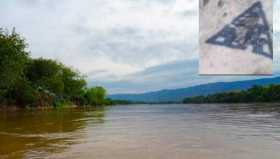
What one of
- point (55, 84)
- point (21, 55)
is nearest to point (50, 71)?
point (55, 84)

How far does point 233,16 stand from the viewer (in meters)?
3.05

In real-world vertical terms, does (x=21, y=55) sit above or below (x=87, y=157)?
above

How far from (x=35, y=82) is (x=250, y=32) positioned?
66665mm

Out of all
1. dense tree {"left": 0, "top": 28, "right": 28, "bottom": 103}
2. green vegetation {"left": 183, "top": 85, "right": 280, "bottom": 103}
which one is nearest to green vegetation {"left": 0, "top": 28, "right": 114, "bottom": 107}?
dense tree {"left": 0, "top": 28, "right": 28, "bottom": 103}

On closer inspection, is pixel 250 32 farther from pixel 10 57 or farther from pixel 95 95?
pixel 95 95

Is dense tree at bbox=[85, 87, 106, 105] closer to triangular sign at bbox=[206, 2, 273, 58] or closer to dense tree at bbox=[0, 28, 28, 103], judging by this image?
dense tree at bbox=[0, 28, 28, 103]

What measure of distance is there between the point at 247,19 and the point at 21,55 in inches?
1717

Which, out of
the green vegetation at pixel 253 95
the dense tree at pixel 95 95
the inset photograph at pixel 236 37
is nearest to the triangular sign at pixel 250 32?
the inset photograph at pixel 236 37

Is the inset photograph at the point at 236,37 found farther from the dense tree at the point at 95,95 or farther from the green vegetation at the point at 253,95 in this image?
the dense tree at the point at 95,95

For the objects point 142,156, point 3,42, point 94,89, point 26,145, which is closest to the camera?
point 142,156

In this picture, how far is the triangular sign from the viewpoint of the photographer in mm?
2990

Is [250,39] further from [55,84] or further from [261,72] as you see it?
[55,84]

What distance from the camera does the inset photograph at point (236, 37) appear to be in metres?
3.00

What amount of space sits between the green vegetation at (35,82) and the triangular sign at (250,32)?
40.4m
